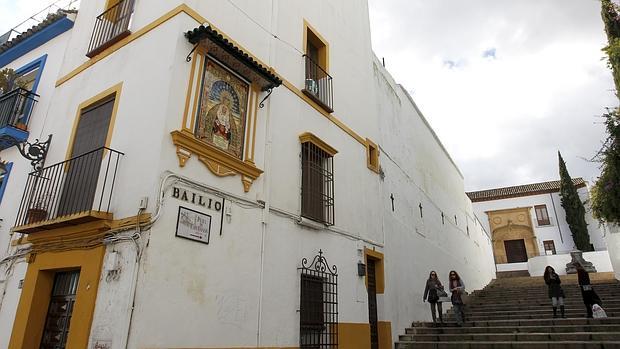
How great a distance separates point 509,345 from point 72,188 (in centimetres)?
861

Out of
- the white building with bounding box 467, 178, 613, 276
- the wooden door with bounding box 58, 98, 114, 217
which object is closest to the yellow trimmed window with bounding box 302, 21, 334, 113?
the wooden door with bounding box 58, 98, 114, 217

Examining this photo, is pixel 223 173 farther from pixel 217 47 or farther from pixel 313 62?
pixel 313 62

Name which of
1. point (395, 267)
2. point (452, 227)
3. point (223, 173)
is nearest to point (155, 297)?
point (223, 173)

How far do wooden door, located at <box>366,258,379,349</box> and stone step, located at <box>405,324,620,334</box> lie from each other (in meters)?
1.40

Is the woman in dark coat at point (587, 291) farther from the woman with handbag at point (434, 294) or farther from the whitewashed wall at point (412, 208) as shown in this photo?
the whitewashed wall at point (412, 208)

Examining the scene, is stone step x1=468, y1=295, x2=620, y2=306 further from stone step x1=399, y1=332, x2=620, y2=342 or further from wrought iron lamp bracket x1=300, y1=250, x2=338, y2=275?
wrought iron lamp bracket x1=300, y1=250, x2=338, y2=275

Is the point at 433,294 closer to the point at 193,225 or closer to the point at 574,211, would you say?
the point at 193,225

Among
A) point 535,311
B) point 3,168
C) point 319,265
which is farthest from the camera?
point 535,311

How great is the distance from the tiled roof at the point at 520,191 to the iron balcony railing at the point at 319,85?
88.9 feet

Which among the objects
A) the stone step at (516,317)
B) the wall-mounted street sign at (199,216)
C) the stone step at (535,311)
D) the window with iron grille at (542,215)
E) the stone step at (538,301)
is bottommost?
the stone step at (516,317)

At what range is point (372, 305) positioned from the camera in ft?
29.1

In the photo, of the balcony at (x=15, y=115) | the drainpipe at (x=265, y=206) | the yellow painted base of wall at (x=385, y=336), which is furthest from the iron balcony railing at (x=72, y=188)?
the yellow painted base of wall at (x=385, y=336)

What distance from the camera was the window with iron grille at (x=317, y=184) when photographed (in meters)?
7.48

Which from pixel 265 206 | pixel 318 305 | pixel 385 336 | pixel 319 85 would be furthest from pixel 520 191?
pixel 265 206
